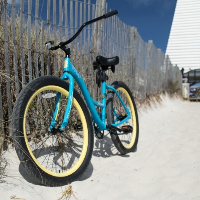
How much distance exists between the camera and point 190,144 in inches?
149

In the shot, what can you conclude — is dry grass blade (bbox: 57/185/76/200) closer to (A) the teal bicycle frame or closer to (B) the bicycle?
(B) the bicycle

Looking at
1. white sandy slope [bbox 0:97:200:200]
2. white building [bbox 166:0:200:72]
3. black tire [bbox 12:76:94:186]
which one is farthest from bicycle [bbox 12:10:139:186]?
white building [bbox 166:0:200:72]

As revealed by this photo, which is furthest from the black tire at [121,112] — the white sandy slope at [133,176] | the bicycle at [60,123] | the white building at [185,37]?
the white building at [185,37]

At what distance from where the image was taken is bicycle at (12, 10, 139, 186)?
1.88 metres

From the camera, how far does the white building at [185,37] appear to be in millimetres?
19797

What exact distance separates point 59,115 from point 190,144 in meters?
2.28

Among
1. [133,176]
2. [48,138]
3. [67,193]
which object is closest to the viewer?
[67,193]

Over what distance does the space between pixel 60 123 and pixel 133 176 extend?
3.05 feet

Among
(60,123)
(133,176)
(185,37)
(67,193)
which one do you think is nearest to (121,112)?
(133,176)

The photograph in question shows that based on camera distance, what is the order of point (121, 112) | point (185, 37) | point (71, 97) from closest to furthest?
point (71, 97), point (121, 112), point (185, 37)

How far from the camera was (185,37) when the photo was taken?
20.7 metres

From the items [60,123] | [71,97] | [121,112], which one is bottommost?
[60,123]

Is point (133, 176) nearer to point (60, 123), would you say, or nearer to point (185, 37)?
point (60, 123)

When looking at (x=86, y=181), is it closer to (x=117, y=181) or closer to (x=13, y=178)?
(x=117, y=181)
